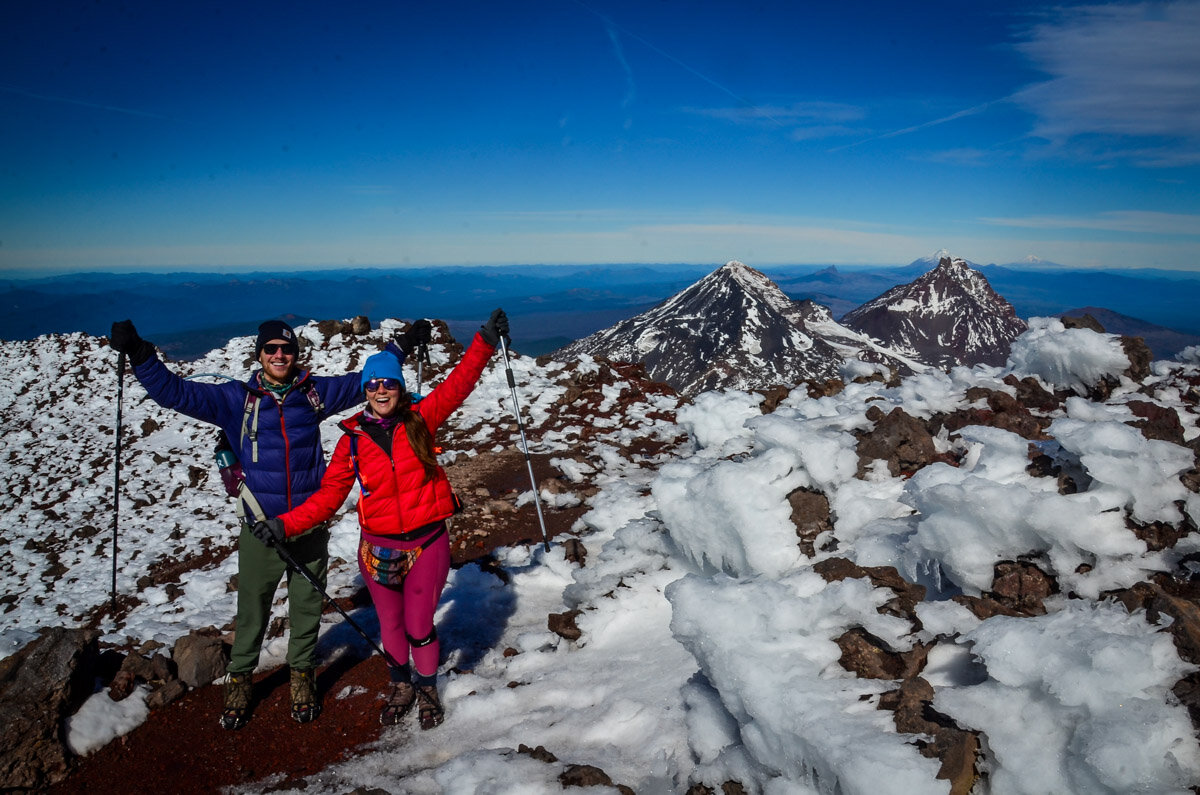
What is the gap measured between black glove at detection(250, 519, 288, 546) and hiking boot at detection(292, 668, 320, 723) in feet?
5.47

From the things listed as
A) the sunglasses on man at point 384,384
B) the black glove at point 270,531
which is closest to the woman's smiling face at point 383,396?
the sunglasses on man at point 384,384

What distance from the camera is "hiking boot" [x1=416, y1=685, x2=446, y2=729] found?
5488 mm

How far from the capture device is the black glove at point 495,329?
6453 millimetres

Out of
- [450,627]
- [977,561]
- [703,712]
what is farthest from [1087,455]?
[450,627]

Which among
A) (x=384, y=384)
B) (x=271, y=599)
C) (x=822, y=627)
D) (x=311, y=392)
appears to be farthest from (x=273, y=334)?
(x=822, y=627)

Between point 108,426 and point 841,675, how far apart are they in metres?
25.8

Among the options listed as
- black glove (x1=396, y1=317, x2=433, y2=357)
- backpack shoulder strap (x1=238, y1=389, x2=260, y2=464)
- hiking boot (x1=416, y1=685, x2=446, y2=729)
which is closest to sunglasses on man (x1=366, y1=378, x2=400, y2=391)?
backpack shoulder strap (x1=238, y1=389, x2=260, y2=464)

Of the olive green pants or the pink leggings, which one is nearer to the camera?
the pink leggings

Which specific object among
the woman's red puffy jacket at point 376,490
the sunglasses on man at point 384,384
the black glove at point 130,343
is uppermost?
the black glove at point 130,343

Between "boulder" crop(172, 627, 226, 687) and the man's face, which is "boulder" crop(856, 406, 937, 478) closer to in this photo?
the man's face

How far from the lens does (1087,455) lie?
16.0 ft

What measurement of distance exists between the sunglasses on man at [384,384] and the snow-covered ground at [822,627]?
2959 mm

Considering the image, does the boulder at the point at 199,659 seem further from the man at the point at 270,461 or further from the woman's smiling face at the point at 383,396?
the woman's smiling face at the point at 383,396

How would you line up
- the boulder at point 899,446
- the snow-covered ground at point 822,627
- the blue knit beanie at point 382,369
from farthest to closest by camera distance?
the boulder at point 899,446, the blue knit beanie at point 382,369, the snow-covered ground at point 822,627
